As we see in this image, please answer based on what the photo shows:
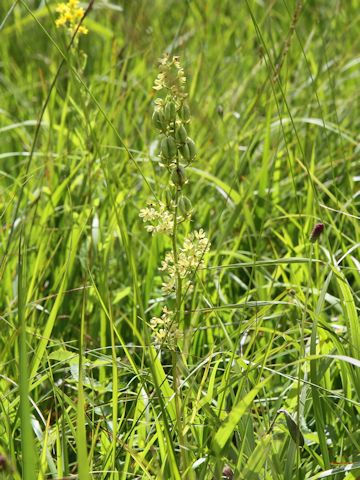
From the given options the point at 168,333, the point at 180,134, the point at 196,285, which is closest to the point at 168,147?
the point at 180,134

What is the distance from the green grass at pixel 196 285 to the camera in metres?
1.51

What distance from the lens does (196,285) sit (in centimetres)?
217

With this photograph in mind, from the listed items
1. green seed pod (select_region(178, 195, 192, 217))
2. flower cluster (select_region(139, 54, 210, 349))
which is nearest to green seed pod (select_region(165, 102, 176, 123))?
flower cluster (select_region(139, 54, 210, 349))

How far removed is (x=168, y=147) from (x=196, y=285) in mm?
838

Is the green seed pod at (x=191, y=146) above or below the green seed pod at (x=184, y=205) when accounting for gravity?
above

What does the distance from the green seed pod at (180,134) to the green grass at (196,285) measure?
16 cm

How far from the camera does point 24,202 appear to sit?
2.68 meters

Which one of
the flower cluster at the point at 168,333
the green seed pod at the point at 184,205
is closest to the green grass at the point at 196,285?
the flower cluster at the point at 168,333

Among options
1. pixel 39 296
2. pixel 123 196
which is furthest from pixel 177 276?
pixel 123 196

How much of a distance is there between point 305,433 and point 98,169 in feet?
3.88

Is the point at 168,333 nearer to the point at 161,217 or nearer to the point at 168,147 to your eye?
the point at 161,217

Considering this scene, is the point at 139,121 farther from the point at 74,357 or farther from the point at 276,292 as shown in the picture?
the point at 74,357

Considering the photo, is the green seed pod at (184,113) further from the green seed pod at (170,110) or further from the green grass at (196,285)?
the green grass at (196,285)

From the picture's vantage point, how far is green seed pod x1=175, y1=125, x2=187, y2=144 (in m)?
1.38
